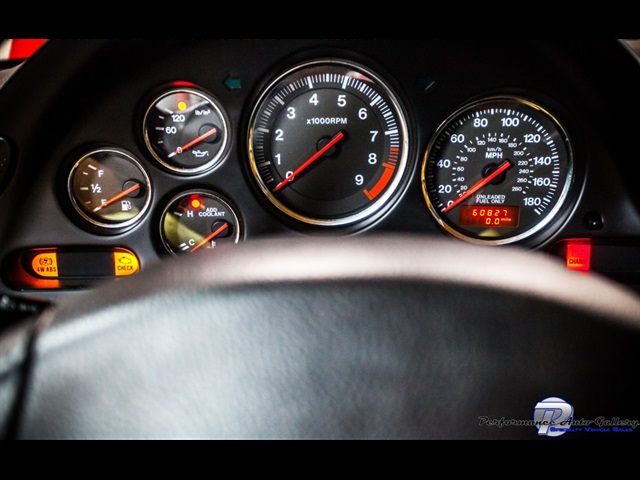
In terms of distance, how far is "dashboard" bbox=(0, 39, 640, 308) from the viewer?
8.32ft

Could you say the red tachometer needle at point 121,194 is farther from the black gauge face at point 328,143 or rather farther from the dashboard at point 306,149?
the black gauge face at point 328,143

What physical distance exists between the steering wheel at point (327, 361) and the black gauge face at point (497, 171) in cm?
156

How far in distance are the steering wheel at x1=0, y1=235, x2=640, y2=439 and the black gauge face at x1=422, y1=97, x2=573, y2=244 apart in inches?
61.3

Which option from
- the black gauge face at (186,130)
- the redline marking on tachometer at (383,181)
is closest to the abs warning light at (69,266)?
the black gauge face at (186,130)

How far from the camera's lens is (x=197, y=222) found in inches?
107

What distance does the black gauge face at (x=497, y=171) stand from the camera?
262 cm

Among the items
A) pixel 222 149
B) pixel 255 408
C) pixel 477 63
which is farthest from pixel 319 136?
pixel 255 408

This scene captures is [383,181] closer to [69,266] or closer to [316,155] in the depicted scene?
[316,155]

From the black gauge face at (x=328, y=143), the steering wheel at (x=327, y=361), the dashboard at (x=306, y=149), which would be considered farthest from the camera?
the black gauge face at (x=328, y=143)

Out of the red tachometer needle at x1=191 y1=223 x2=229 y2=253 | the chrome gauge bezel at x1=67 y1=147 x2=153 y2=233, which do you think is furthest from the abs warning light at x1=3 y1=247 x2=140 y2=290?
the red tachometer needle at x1=191 y1=223 x2=229 y2=253

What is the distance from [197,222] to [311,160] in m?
0.60

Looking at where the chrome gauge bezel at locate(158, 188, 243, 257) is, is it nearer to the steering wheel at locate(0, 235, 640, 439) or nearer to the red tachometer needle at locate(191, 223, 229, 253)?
the red tachometer needle at locate(191, 223, 229, 253)

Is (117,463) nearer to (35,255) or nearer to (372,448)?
(372,448)

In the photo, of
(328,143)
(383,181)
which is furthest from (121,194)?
(383,181)
